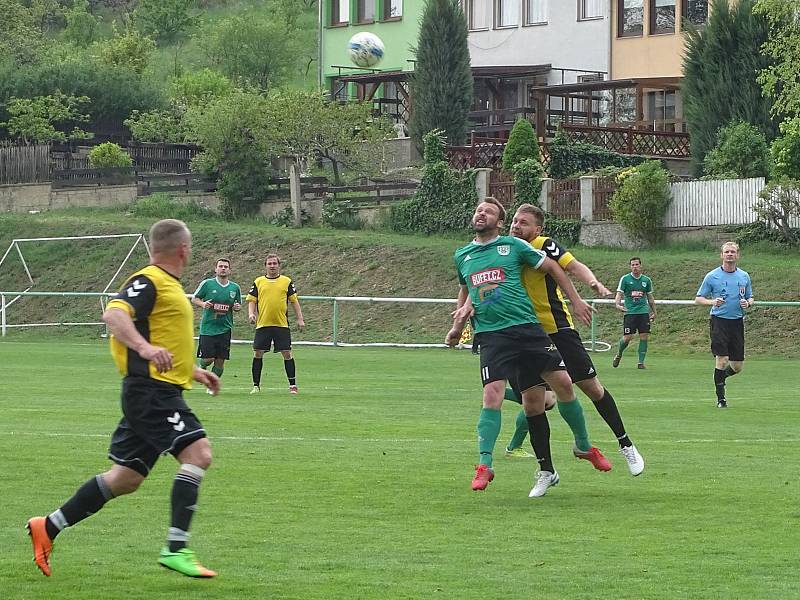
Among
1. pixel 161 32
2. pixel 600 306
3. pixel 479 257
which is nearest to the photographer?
pixel 479 257

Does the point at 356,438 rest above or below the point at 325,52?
below

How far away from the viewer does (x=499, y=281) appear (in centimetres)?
1088

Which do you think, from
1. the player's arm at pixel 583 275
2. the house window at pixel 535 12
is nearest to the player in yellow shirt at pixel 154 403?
the player's arm at pixel 583 275

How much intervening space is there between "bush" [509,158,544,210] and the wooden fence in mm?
19044

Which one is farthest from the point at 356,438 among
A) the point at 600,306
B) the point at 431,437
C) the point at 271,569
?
the point at 600,306

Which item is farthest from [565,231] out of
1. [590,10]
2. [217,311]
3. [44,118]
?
[44,118]

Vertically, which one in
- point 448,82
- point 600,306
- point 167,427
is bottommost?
point 600,306

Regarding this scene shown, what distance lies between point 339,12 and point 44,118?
14801 millimetres

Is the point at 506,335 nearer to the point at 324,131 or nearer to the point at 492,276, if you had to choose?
the point at 492,276

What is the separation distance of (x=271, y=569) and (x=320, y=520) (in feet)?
5.39

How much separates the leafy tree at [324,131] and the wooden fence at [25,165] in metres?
9.40

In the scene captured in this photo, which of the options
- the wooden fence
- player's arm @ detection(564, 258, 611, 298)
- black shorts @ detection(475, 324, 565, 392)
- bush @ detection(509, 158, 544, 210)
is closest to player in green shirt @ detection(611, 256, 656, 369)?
bush @ detection(509, 158, 544, 210)

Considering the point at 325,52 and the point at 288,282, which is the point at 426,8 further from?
the point at 288,282

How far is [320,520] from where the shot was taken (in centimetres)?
962
